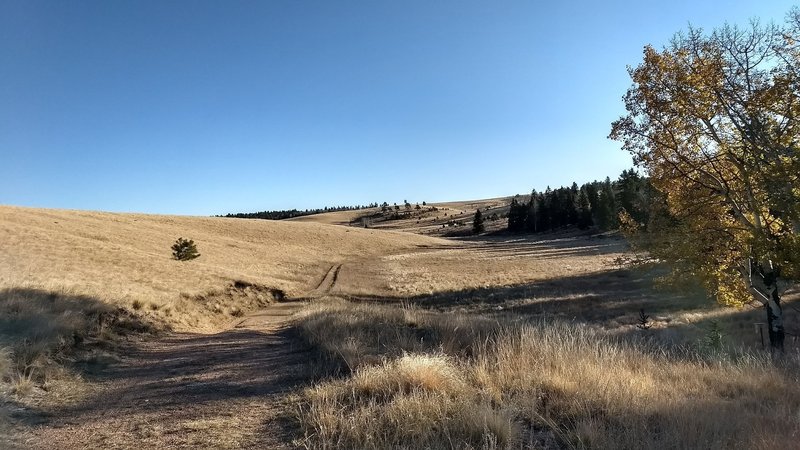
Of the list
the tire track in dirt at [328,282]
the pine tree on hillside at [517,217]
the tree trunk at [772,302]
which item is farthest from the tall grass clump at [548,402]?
Answer: the pine tree on hillside at [517,217]

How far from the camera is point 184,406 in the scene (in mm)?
6215

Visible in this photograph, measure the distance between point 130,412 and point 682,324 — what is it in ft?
86.9

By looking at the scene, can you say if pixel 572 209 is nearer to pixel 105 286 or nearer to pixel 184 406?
pixel 105 286

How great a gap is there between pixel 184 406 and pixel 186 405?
47mm

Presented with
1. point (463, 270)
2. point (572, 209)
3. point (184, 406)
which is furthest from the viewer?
point (572, 209)

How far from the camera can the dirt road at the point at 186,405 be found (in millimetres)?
5051

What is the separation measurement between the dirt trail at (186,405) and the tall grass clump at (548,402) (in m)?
0.72

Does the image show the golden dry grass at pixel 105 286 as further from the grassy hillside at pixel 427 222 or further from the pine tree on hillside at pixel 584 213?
the grassy hillside at pixel 427 222

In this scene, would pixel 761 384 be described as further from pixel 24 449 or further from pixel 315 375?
pixel 24 449

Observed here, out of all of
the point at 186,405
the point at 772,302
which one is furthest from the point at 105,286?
the point at 772,302

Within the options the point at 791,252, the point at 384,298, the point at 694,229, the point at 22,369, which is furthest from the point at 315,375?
the point at 384,298

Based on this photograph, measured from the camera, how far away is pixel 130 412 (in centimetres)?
608

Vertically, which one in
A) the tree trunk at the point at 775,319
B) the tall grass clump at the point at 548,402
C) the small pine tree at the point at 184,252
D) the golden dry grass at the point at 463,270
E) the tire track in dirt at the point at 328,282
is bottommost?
the golden dry grass at the point at 463,270

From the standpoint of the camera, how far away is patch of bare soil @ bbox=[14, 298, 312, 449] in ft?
16.6
